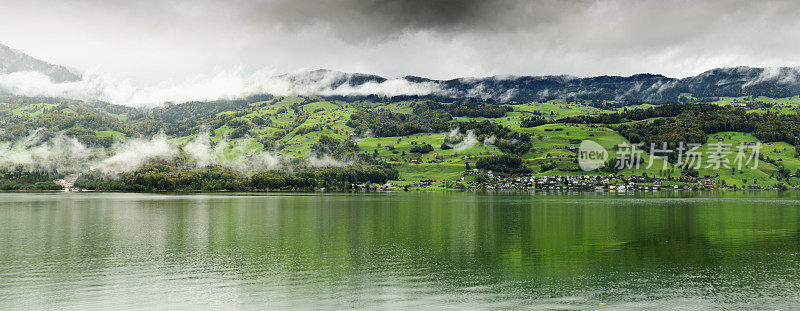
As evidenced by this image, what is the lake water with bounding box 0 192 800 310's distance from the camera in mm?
23203

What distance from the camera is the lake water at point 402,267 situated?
23.2 m

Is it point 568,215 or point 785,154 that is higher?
point 785,154

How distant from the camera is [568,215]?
72375mm

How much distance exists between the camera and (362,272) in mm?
29672

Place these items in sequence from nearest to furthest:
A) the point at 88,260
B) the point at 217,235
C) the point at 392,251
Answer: the point at 88,260 → the point at 392,251 → the point at 217,235

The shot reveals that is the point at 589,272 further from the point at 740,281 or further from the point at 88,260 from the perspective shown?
the point at 88,260

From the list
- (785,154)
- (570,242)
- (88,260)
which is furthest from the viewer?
(785,154)

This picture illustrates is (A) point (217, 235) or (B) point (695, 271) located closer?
(B) point (695, 271)

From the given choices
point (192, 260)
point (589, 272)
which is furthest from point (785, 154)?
point (192, 260)

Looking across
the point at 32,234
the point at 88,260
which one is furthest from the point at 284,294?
the point at 32,234

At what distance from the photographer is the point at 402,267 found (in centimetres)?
A: 3127

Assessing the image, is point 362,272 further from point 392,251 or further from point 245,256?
point 245,256

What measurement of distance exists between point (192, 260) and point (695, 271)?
3235 cm

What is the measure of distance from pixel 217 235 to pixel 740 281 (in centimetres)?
4240
